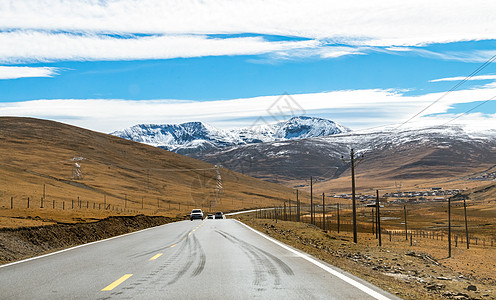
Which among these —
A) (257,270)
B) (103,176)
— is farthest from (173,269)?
(103,176)

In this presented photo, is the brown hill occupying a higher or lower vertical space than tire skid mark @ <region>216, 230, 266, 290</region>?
higher

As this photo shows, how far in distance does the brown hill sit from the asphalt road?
6773 centimetres

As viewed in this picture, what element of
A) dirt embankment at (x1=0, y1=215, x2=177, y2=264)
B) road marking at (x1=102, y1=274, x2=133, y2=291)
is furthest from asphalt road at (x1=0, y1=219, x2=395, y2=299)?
dirt embankment at (x1=0, y1=215, x2=177, y2=264)

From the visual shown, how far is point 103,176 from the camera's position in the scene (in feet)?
468

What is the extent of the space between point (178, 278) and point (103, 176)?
5475 inches

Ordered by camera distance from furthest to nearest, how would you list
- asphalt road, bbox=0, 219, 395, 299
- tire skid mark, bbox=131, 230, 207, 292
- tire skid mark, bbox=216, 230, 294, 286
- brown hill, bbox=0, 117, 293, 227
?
brown hill, bbox=0, 117, 293, 227 < tire skid mark, bbox=216, 230, 294, 286 < tire skid mark, bbox=131, 230, 207, 292 < asphalt road, bbox=0, 219, 395, 299

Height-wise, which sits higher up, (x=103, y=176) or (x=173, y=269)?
(x=103, y=176)

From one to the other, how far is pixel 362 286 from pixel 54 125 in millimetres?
207271

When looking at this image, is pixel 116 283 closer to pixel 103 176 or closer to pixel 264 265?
pixel 264 265

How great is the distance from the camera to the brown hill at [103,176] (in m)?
106

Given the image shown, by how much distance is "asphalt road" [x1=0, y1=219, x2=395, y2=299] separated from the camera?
28.7 ft

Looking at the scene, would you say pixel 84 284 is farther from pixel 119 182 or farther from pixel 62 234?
pixel 119 182

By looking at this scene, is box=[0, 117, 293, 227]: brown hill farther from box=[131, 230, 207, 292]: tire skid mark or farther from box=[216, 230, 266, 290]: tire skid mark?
box=[216, 230, 266, 290]: tire skid mark

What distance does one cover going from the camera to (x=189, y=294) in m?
8.70
